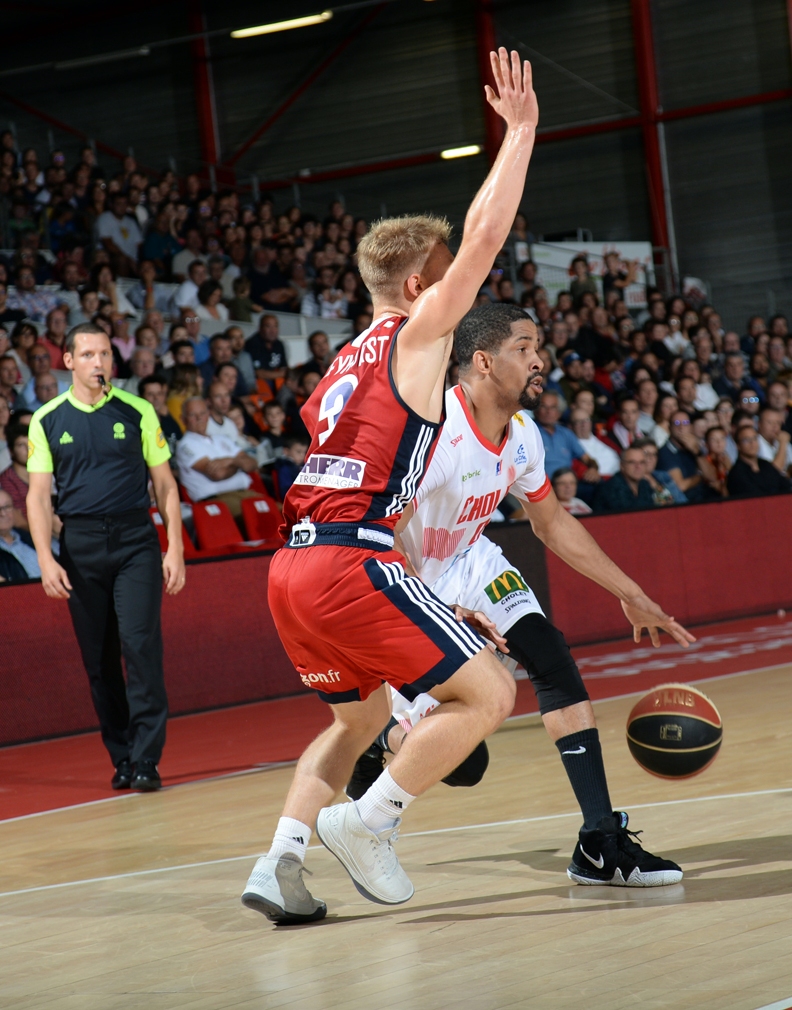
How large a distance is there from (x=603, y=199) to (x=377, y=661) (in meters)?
21.3

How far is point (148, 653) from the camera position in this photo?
6.81 metres

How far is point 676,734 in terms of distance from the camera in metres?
4.59

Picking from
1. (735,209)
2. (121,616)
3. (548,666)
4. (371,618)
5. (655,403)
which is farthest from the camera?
(735,209)

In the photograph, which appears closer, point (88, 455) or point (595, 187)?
point (88, 455)

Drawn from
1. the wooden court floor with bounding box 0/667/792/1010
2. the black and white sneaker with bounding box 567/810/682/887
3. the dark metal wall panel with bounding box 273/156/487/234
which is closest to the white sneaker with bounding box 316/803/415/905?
the wooden court floor with bounding box 0/667/792/1010

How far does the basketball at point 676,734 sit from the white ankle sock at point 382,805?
116 centimetres

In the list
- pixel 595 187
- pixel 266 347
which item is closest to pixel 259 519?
pixel 266 347

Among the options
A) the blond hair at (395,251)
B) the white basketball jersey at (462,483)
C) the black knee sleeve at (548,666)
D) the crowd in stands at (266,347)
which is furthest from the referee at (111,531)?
the blond hair at (395,251)

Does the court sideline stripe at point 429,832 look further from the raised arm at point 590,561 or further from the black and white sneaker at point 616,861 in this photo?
the black and white sneaker at point 616,861

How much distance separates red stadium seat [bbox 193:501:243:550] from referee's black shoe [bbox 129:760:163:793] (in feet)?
13.6

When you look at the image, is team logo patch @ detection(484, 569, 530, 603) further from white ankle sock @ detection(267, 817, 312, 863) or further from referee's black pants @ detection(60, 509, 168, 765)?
referee's black pants @ detection(60, 509, 168, 765)

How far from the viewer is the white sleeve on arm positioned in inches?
188

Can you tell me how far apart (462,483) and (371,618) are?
3.57 ft

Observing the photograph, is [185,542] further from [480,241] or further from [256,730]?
[480,241]
